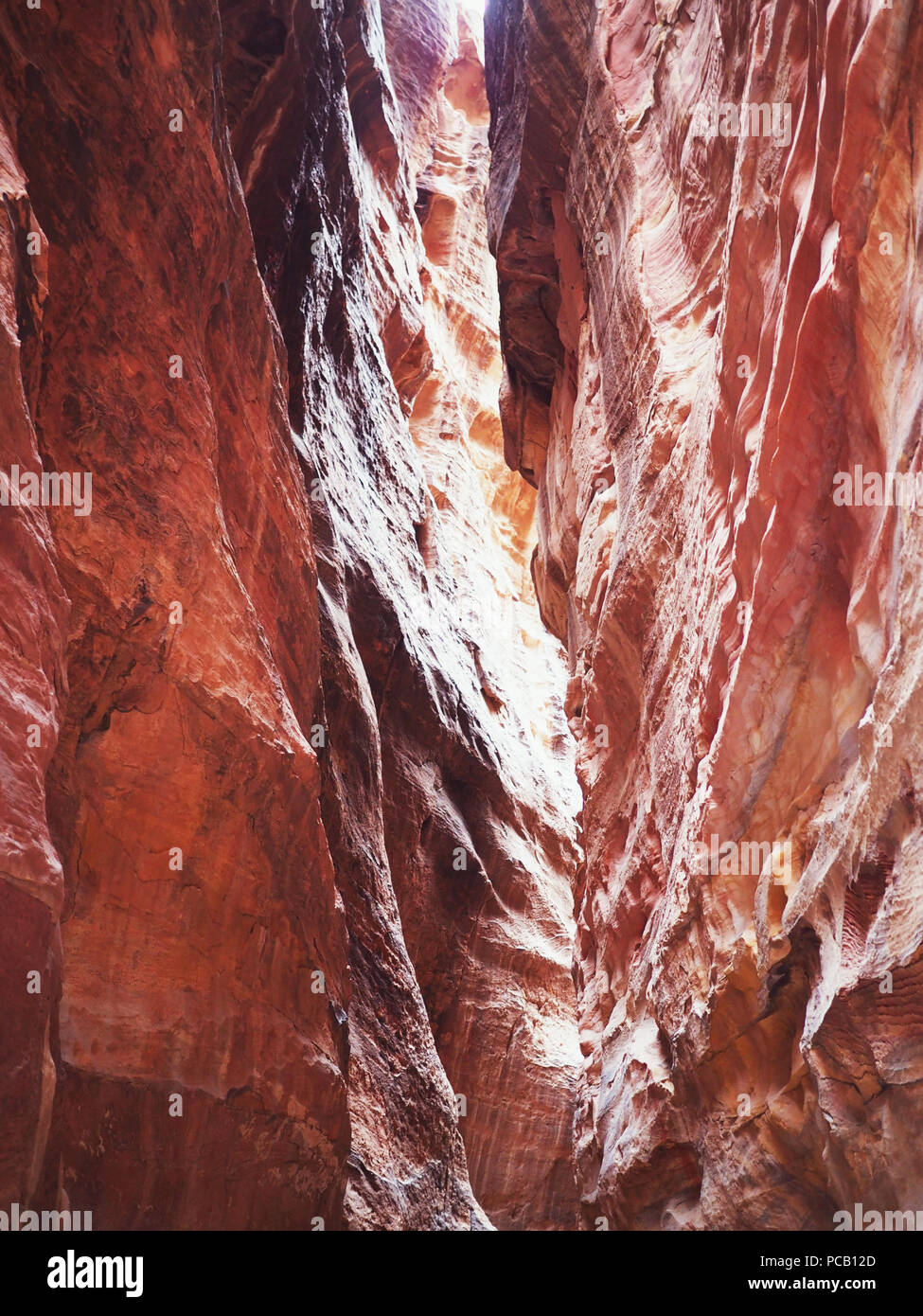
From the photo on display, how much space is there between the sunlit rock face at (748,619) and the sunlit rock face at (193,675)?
2644 millimetres

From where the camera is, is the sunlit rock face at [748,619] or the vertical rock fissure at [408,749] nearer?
the sunlit rock face at [748,619]

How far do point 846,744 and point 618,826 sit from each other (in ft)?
20.7

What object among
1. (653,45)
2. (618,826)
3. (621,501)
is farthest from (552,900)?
(653,45)

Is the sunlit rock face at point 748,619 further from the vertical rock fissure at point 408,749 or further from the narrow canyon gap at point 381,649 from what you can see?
the vertical rock fissure at point 408,749

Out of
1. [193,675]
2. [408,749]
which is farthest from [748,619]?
[408,749]

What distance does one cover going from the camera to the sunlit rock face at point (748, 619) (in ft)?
18.2

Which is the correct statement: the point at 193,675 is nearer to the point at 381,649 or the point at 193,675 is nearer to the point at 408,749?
the point at 381,649

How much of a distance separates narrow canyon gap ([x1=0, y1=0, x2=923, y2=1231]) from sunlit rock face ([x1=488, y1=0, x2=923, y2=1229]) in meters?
0.04

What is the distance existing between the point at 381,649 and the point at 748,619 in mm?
7067

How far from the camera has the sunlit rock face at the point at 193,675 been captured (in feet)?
18.4

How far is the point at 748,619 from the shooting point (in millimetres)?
7500

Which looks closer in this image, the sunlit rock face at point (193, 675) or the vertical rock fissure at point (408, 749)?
the sunlit rock face at point (193, 675)

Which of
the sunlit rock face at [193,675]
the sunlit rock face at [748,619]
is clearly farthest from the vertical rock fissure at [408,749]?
the sunlit rock face at [748,619]

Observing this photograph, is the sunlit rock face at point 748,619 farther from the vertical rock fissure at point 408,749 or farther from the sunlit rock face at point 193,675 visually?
the sunlit rock face at point 193,675
